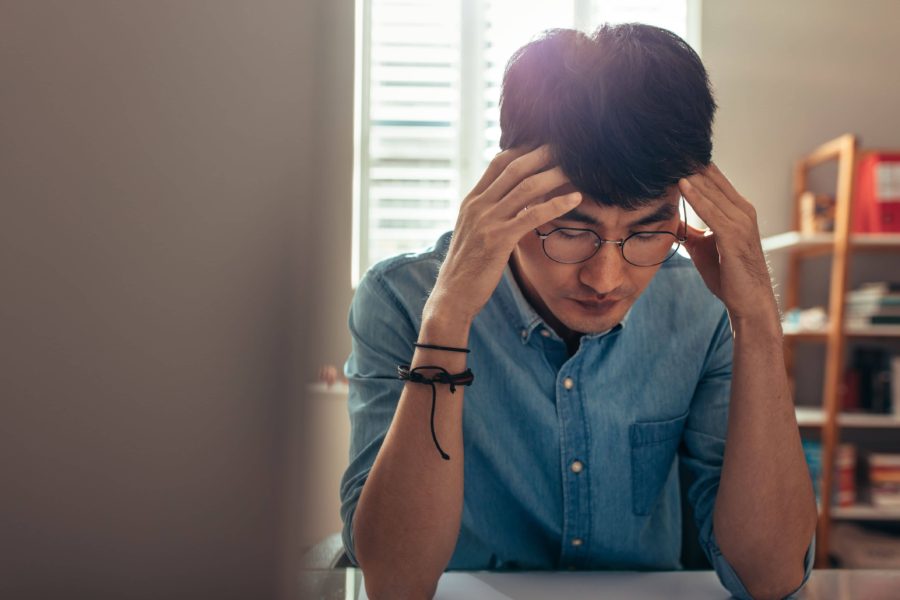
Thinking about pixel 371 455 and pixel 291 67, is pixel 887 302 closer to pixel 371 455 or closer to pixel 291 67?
pixel 371 455

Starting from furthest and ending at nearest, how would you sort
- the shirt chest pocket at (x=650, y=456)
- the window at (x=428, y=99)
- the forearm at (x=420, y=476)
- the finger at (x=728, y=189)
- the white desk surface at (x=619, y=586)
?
the window at (x=428, y=99), the shirt chest pocket at (x=650, y=456), the finger at (x=728, y=189), the forearm at (x=420, y=476), the white desk surface at (x=619, y=586)

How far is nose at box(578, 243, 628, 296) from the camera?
2.89ft

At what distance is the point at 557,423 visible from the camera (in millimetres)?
1029

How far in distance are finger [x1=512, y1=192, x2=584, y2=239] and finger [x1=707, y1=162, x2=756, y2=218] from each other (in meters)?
0.19

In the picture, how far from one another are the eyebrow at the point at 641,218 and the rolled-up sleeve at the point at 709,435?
0.29 meters

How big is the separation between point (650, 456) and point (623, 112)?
47 cm

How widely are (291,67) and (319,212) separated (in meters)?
0.03

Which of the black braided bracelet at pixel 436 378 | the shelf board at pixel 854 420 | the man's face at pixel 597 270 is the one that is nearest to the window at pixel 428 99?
the shelf board at pixel 854 420

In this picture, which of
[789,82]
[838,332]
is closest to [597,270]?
[838,332]

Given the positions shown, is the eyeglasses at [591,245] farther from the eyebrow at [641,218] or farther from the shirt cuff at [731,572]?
the shirt cuff at [731,572]

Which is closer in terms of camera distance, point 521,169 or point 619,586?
point 619,586

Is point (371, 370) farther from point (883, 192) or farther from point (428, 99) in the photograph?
point (883, 192)

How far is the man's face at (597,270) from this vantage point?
0.87 metres

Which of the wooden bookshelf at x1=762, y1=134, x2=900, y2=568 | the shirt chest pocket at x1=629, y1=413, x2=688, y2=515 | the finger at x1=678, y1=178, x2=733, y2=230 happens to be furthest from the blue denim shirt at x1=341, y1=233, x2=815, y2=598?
the wooden bookshelf at x1=762, y1=134, x2=900, y2=568
